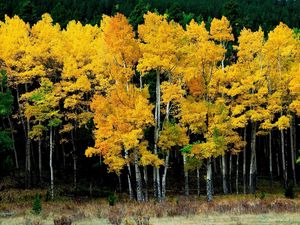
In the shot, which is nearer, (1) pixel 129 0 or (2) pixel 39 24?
(2) pixel 39 24

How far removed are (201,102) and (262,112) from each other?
538 centimetres

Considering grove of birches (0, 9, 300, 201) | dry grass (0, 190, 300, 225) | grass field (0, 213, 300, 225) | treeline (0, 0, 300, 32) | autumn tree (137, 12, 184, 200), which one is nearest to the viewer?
grass field (0, 213, 300, 225)

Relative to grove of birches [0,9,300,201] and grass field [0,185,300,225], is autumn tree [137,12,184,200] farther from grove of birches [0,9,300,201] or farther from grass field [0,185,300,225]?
grass field [0,185,300,225]

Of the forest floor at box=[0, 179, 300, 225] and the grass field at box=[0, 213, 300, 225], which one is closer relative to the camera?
the grass field at box=[0, 213, 300, 225]

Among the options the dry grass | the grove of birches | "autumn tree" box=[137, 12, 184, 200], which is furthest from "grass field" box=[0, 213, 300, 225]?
"autumn tree" box=[137, 12, 184, 200]

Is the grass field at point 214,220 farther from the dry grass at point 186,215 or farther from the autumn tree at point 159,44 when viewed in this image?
the autumn tree at point 159,44

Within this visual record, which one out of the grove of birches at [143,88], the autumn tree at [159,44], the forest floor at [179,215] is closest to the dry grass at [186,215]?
the forest floor at [179,215]

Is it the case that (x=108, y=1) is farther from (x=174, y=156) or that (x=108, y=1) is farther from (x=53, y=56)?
(x=53, y=56)

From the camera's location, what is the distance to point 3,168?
1410 inches

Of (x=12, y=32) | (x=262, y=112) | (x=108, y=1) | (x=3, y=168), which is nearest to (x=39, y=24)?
(x=12, y=32)

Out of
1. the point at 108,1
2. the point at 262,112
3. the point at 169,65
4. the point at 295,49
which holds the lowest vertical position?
the point at 262,112

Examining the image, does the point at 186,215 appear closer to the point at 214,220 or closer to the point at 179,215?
the point at 179,215

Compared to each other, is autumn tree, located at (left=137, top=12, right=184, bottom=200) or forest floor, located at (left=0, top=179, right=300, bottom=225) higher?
autumn tree, located at (left=137, top=12, right=184, bottom=200)

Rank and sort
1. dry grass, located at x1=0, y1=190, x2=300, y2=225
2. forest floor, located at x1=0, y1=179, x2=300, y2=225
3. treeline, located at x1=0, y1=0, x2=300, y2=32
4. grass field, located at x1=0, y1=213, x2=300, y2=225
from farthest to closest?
treeline, located at x1=0, y1=0, x2=300, y2=32 < dry grass, located at x1=0, y1=190, x2=300, y2=225 < forest floor, located at x1=0, y1=179, x2=300, y2=225 < grass field, located at x1=0, y1=213, x2=300, y2=225
